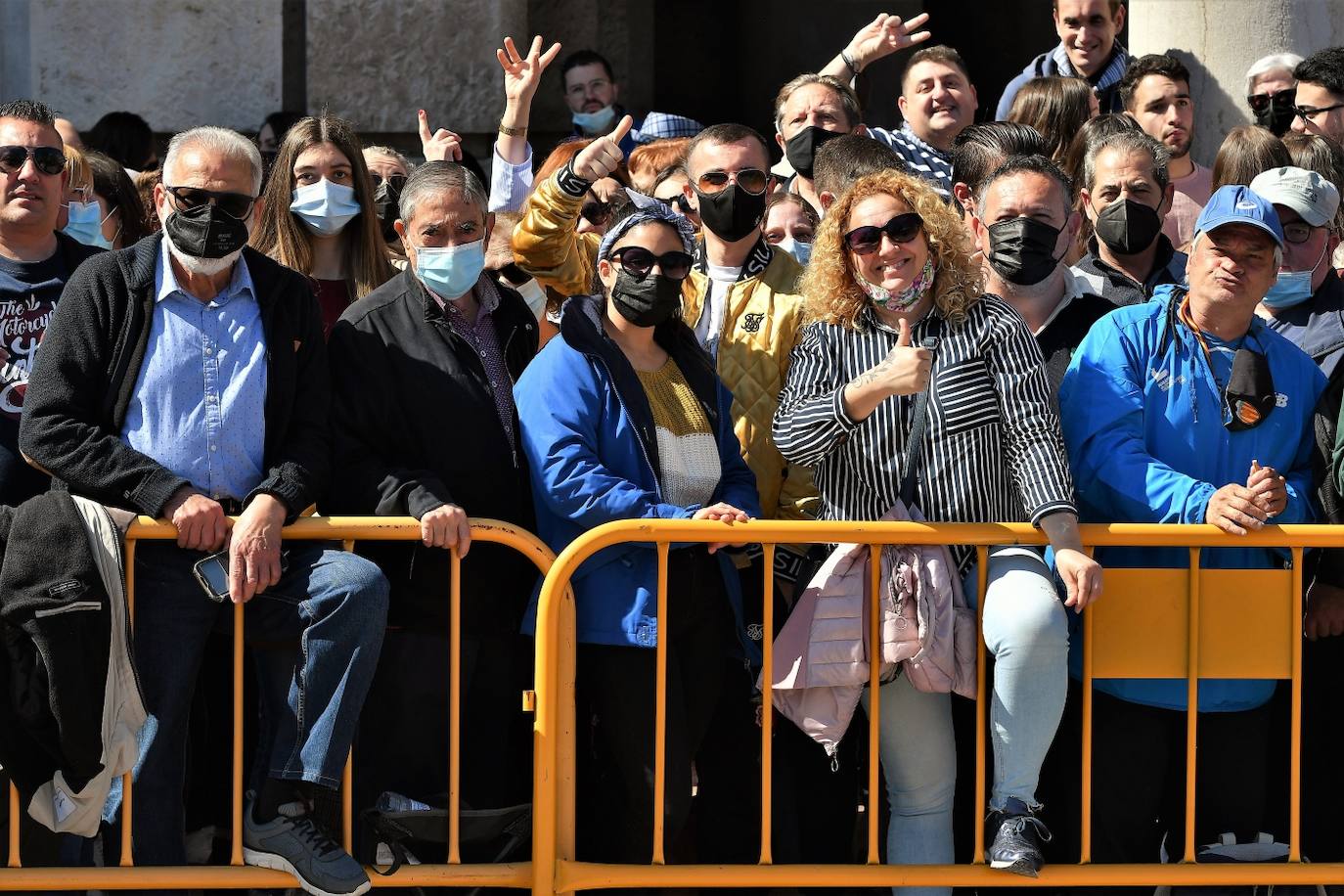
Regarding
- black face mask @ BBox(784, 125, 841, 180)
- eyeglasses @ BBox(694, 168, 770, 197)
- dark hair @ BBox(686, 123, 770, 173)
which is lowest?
eyeglasses @ BBox(694, 168, 770, 197)

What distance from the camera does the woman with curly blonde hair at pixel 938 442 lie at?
491 cm

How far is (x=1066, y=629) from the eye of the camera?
194 inches

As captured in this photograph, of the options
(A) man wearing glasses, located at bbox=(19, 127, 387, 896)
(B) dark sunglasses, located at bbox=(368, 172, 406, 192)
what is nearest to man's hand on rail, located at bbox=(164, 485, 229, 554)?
(A) man wearing glasses, located at bbox=(19, 127, 387, 896)

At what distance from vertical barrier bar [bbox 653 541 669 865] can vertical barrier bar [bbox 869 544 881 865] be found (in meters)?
0.53

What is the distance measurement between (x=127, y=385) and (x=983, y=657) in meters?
2.29

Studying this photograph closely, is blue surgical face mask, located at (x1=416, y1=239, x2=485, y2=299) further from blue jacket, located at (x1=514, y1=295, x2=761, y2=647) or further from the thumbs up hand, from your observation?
the thumbs up hand

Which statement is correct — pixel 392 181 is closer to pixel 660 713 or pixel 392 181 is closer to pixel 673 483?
pixel 673 483

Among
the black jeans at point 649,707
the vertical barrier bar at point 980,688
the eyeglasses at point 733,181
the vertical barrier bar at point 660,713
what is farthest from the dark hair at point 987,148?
the vertical barrier bar at point 660,713

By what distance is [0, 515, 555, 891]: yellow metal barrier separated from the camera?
4.82 meters

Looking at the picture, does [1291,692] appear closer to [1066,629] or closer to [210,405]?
[1066,629]

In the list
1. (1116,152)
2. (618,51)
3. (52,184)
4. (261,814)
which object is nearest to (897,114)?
(618,51)

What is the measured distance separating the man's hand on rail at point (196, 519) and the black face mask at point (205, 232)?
624mm

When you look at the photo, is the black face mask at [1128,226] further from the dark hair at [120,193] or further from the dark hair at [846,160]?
the dark hair at [120,193]

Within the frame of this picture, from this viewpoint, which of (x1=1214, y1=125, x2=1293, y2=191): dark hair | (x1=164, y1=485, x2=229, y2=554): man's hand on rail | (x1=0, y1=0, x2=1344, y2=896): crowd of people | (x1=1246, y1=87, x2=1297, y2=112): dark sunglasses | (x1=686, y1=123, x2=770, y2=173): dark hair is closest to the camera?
(x1=164, y1=485, x2=229, y2=554): man's hand on rail
